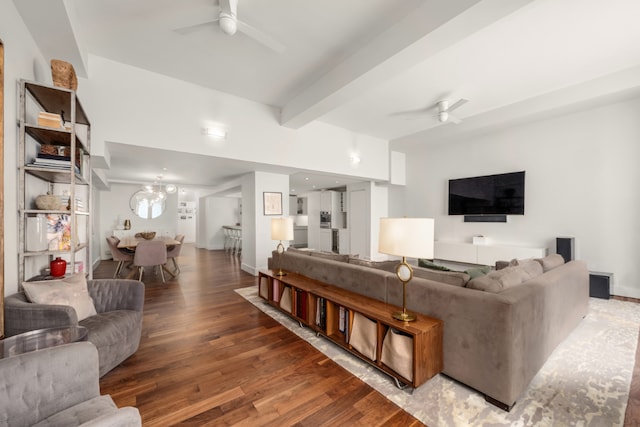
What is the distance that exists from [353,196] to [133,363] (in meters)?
6.17

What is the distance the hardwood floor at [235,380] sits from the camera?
1.58 m

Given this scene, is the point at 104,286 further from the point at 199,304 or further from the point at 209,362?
the point at 199,304

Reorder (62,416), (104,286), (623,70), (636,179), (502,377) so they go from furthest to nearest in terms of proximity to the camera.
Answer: (636,179) → (623,70) → (104,286) → (502,377) → (62,416)

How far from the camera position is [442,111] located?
4164mm

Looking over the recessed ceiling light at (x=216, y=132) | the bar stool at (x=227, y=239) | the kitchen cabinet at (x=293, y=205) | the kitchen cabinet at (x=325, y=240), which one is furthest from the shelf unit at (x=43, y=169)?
the kitchen cabinet at (x=293, y=205)

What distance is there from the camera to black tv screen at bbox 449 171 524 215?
16.1 ft

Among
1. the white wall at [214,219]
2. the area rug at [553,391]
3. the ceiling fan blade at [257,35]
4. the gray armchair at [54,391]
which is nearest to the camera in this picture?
the gray armchair at [54,391]

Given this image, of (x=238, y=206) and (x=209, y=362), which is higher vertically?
(x=238, y=206)

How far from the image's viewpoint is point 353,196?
7.49 m

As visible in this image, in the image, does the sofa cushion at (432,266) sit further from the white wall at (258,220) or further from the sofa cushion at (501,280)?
the white wall at (258,220)

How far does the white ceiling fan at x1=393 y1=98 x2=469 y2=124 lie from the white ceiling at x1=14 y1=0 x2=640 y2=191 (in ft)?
0.42

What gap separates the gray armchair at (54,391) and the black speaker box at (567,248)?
5596 mm

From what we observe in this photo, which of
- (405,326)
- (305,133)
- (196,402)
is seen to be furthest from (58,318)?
(305,133)

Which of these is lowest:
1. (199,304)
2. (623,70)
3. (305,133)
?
(199,304)
